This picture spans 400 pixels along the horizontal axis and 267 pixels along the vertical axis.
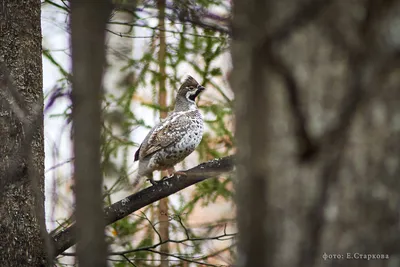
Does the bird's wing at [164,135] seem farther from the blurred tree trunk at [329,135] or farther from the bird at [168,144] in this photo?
the blurred tree trunk at [329,135]

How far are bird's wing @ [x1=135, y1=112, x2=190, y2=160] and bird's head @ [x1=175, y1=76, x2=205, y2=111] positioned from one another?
1.22ft

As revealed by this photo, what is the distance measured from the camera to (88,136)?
1.63 meters

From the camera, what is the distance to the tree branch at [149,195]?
3262mm

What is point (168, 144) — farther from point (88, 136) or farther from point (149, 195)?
point (88, 136)

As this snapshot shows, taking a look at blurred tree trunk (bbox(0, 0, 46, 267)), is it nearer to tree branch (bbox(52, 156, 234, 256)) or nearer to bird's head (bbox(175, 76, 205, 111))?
tree branch (bbox(52, 156, 234, 256))

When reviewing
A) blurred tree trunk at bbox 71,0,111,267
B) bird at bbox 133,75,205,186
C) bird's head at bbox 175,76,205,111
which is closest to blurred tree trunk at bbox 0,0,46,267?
blurred tree trunk at bbox 71,0,111,267

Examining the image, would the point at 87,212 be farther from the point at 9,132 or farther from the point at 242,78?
the point at 9,132

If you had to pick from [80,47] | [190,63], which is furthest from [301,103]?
[190,63]

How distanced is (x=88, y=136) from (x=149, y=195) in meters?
1.93

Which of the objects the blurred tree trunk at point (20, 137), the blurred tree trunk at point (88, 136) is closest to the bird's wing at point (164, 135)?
the blurred tree trunk at point (20, 137)

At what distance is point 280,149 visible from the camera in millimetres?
1444

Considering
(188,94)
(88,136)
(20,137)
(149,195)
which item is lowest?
(88,136)

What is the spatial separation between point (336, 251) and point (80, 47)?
81 centimetres

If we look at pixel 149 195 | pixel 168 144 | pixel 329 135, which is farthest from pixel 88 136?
pixel 168 144
